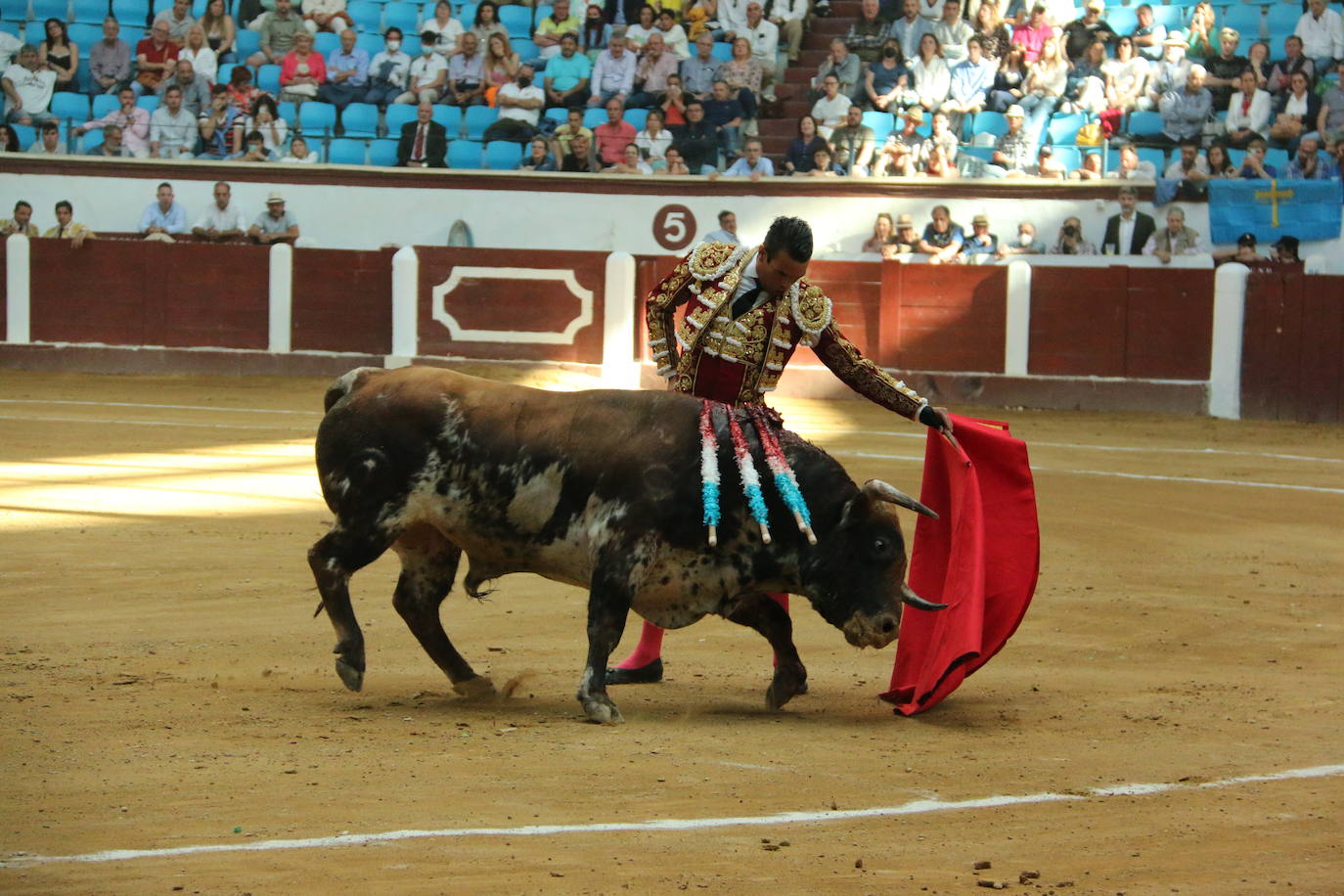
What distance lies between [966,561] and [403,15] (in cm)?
1278

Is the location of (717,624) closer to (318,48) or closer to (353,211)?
(353,211)

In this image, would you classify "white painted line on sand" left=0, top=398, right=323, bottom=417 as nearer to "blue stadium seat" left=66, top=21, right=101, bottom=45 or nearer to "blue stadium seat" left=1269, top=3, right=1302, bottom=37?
"blue stadium seat" left=66, top=21, right=101, bottom=45

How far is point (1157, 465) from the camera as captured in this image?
10.5 metres

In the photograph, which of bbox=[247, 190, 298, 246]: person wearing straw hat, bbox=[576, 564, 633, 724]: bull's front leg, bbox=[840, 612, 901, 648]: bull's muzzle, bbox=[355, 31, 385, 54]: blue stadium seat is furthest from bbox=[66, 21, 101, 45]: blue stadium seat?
bbox=[840, 612, 901, 648]: bull's muzzle

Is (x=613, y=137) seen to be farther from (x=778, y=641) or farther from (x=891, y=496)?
(x=891, y=496)

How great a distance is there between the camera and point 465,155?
50.3 feet

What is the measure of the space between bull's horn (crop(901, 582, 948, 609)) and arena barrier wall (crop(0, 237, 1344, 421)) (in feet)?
30.4

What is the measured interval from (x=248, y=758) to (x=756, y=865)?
1261 millimetres

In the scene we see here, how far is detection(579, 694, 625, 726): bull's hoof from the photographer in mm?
4297

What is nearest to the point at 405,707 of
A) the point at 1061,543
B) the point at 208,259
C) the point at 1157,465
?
the point at 1061,543

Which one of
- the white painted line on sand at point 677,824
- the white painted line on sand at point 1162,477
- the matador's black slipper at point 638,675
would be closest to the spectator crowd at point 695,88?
the white painted line on sand at point 1162,477

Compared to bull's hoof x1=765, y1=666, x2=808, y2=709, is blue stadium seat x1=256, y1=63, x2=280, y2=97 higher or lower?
higher

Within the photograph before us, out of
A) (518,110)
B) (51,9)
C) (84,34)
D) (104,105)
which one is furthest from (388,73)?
(51,9)

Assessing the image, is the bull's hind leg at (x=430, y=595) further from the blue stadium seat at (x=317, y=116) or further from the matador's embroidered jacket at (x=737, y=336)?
the blue stadium seat at (x=317, y=116)
